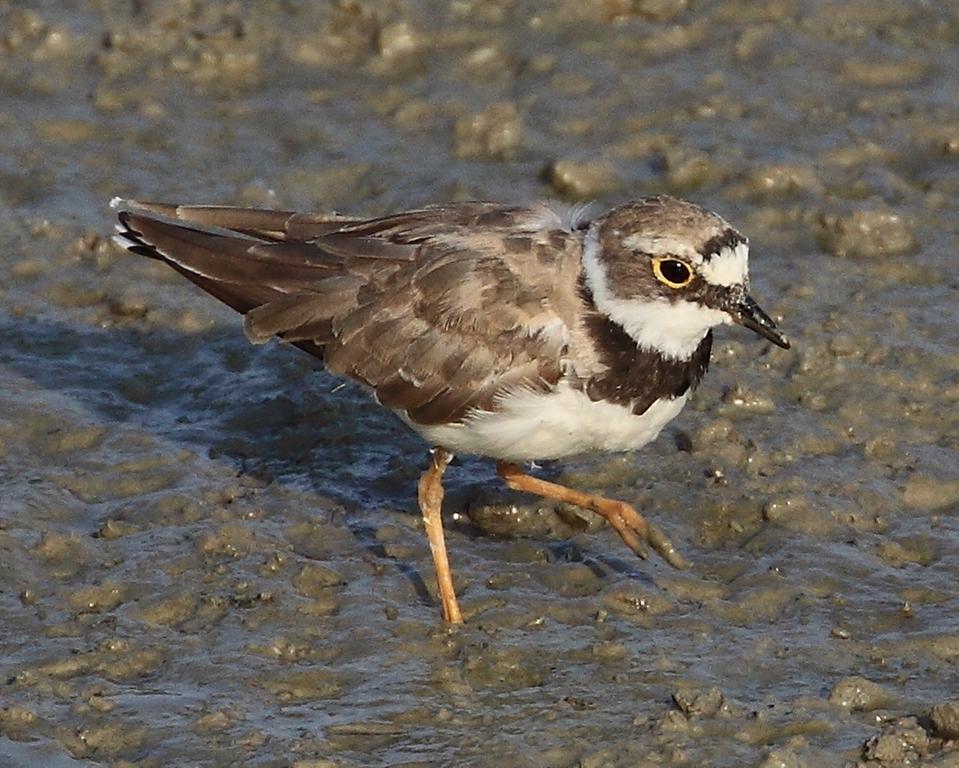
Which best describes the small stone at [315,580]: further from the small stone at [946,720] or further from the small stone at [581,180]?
the small stone at [581,180]

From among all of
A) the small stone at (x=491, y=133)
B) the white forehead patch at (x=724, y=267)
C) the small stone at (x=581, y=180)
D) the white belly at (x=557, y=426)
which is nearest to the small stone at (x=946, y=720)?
the white belly at (x=557, y=426)

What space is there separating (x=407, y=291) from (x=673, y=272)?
128 cm

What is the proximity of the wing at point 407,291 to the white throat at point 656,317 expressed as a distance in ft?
0.76

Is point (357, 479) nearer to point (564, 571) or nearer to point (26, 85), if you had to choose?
point (564, 571)

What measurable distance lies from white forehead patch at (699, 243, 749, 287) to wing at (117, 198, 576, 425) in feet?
2.28

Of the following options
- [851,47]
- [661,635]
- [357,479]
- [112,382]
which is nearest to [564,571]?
[661,635]

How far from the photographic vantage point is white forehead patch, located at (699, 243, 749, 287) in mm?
7355

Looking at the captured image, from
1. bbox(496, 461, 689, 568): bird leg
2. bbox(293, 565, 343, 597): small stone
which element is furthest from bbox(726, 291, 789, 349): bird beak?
→ bbox(293, 565, 343, 597): small stone

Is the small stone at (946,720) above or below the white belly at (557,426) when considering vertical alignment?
below

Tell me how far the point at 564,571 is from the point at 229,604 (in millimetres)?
1581

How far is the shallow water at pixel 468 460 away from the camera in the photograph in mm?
7145

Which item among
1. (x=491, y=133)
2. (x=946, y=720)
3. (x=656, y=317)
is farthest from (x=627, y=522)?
(x=491, y=133)

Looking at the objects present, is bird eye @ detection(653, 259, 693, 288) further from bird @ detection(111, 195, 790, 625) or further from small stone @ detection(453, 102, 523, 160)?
small stone @ detection(453, 102, 523, 160)

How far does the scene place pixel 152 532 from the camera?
843cm
